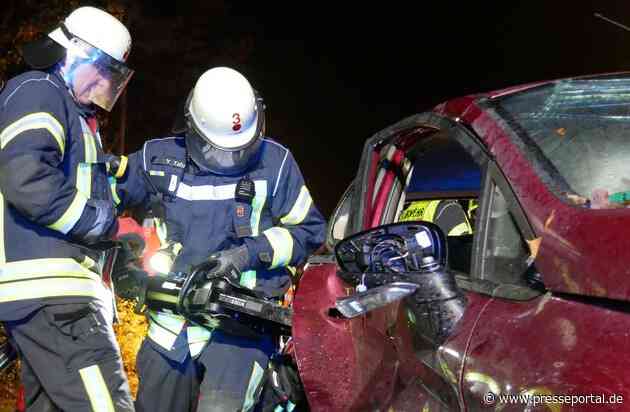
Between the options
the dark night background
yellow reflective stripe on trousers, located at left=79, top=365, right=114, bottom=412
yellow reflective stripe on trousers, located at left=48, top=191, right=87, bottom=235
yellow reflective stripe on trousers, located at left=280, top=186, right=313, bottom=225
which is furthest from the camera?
the dark night background

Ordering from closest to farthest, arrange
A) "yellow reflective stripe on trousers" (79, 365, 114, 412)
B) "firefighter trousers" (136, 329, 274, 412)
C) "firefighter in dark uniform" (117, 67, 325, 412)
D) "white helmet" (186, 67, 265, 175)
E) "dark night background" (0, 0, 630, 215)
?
"yellow reflective stripe on trousers" (79, 365, 114, 412) < "firefighter trousers" (136, 329, 274, 412) < "firefighter in dark uniform" (117, 67, 325, 412) < "white helmet" (186, 67, 265, 175) < "dark night background" (0, 0, 630, 215)

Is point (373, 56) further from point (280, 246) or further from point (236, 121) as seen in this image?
point (280, 246)

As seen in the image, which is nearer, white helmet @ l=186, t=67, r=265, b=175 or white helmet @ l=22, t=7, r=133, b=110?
white helmet @ l=22, t=7, r=133, b=110

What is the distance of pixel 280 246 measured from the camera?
3.47 m

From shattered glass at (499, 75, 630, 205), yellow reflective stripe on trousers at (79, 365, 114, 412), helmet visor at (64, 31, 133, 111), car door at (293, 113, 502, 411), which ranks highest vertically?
helmet visor at (64, 31, 133, 111)

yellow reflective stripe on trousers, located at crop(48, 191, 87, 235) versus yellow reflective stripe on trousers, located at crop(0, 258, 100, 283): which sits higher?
yellow reflective stripe on trousers, located at crop(48, 191, 87, 235)

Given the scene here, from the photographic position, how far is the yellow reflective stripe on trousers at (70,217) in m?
2.95

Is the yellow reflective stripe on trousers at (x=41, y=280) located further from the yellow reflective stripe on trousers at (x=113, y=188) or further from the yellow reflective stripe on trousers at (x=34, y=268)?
the yellow reflective stripe on trousers at (x=113, y=188)

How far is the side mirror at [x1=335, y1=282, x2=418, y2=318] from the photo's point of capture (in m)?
1.95

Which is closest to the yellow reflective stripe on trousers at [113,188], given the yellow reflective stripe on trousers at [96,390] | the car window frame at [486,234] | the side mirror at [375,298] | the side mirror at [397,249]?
the yellow reflective stripe on trousers at [96,390]

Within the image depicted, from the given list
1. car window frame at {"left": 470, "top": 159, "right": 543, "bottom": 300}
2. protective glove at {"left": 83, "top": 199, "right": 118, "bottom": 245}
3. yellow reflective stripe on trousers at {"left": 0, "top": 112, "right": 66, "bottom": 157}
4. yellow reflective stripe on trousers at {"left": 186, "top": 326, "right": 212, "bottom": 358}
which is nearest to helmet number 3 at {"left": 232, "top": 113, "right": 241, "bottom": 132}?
protective glove at {"left": 83, "top": 199, "right": 118, "bottom": 245}

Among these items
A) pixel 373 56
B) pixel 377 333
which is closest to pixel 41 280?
pixel 377 333

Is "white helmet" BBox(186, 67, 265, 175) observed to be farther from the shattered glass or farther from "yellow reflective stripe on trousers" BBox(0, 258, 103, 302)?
the shattered glass

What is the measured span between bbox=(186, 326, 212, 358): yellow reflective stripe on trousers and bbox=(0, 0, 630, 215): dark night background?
7445mm
